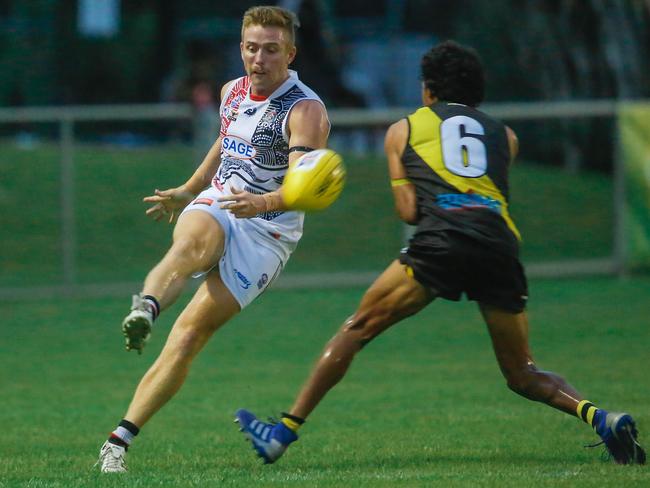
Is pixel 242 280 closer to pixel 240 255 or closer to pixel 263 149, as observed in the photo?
pixel 240 255

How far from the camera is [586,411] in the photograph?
7.46 m

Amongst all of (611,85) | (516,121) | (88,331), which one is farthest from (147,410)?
(611,85)

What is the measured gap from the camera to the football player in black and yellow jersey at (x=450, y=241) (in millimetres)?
7273

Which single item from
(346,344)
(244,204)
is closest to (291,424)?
(346,344)

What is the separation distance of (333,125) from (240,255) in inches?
463

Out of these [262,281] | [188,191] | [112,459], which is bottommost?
[112,459]

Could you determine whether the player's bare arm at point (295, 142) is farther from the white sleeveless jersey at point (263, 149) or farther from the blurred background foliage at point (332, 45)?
the blurred background foliage at point (332, 45)

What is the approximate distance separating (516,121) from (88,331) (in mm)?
8144

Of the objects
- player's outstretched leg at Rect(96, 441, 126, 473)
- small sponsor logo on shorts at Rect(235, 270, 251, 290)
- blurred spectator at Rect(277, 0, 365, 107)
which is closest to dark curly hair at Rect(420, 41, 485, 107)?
small sponsor logo on shorts at Rect(235, 270, 251, 290)

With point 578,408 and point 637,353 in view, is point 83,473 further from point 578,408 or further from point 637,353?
point 637,353

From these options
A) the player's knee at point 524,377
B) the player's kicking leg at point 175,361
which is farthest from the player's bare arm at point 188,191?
the player's knee at point 524,377

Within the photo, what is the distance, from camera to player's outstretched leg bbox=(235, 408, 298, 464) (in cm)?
741

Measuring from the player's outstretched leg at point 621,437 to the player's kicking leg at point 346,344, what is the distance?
1.12m

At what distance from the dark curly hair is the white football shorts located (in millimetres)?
1263
